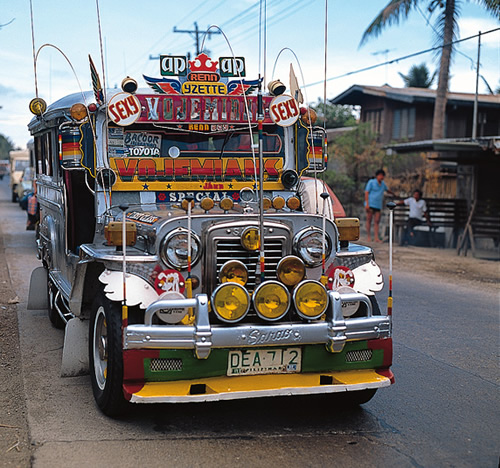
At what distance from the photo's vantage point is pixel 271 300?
4.59 meters

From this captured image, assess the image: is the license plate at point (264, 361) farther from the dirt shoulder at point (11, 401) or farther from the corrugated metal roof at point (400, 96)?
the corrugated metal roof at point (400, 96)

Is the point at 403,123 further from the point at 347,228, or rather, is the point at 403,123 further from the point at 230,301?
the point at 230,301

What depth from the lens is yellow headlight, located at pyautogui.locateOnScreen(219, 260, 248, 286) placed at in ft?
15.7

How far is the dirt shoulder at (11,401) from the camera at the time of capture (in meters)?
4.27

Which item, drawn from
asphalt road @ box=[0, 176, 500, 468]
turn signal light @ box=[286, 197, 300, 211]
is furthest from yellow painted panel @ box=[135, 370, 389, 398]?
turn signal light @ box=[286, 197, 300, 211]

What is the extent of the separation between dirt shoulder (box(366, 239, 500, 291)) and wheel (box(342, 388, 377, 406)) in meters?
6.87

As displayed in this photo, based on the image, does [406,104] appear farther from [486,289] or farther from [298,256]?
[298,256]

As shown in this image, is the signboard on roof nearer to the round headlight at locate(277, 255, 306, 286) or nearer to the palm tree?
the round headlight at locate(277, 255, 306, 286)

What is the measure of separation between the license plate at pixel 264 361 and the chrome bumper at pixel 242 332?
124 millimetres

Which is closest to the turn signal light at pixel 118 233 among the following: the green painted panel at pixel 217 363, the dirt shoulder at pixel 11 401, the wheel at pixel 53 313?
the green painted panel at pixel 217 363

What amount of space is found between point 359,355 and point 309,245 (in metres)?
0.84

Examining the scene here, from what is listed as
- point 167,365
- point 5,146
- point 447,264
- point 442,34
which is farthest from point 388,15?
point 5,146

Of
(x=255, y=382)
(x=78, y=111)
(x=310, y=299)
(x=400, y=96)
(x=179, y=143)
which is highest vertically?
(x=400, y=96)

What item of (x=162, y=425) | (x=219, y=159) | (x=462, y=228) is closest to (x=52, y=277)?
(x=219, y=159)
